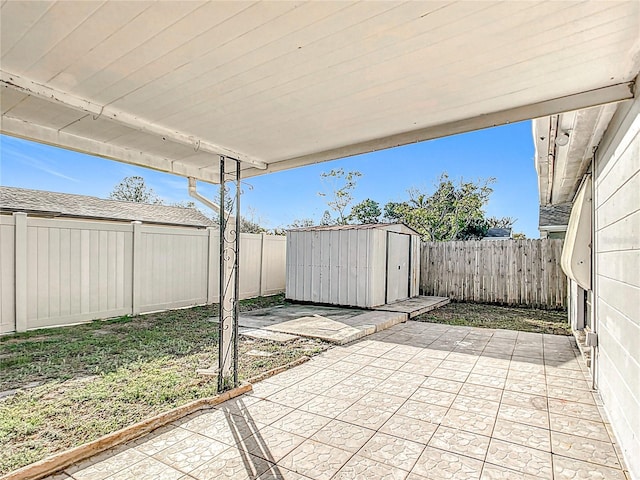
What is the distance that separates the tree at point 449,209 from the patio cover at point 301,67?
1544cm

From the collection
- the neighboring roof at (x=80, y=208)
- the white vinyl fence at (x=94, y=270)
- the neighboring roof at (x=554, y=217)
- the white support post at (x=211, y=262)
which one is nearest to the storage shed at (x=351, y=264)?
the white support post at (x=211, y=262)

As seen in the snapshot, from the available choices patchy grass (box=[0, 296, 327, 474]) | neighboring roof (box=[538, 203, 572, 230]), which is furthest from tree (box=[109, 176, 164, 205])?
neighboring roof (box=[538, 203, 572, 230])

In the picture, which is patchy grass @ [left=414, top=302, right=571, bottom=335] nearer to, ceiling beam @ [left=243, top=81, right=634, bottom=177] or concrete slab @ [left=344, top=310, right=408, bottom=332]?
concrete slab @ [left=344, top=310, right=408, bottom=332]

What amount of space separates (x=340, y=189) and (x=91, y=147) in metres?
16.6

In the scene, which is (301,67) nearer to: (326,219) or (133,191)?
(326,219)

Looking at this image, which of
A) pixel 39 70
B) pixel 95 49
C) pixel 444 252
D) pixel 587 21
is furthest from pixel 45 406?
pixel 444 252

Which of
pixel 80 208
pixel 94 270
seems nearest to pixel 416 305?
pixel 94 270

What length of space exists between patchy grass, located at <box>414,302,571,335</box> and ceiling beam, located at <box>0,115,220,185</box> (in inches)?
205

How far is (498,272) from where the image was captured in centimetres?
906

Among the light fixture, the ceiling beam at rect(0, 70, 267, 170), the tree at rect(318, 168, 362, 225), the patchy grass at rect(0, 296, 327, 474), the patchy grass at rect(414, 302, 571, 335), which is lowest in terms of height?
the patchy grass at rect(414, 302, 571, 335)

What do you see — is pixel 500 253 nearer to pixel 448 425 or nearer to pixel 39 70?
pixel 448 425

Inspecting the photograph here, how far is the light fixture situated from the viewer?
2999 millimetres

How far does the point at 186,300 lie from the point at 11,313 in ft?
10.00

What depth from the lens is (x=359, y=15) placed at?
1388mm
